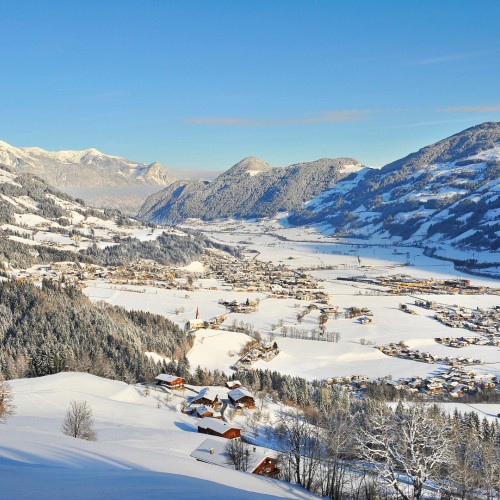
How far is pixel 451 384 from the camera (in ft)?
177

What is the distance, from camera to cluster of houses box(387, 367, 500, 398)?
171ft

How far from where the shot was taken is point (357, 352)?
6531 cm

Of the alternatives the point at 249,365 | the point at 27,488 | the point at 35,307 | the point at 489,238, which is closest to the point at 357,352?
the point at 249,365

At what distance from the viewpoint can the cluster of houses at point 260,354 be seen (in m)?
61.7

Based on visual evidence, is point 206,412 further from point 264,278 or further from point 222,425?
point 264,278

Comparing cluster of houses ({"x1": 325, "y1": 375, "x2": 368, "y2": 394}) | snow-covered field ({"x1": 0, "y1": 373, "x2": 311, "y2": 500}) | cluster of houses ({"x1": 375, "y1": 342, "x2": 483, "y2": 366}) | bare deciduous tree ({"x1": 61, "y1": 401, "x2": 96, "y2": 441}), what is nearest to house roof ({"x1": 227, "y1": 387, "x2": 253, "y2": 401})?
snow-covered field ({"x1": 0, "y1": 373, "x2": 311, "y2": 500})

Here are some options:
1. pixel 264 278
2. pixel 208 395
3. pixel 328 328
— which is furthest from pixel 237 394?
pixel 264 278

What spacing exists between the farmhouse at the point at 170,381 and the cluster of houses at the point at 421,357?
31892 mm

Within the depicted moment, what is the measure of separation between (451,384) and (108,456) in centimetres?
4541

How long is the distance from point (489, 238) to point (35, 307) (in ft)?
608

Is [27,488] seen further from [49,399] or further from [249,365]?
[249,365]

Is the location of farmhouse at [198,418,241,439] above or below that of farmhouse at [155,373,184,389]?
above

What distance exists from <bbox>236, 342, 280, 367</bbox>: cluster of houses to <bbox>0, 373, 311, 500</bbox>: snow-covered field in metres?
20.8

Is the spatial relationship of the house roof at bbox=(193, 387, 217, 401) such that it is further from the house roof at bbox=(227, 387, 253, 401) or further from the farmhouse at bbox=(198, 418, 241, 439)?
the farmhouse at bbox=(198, 418, 241, 439)
